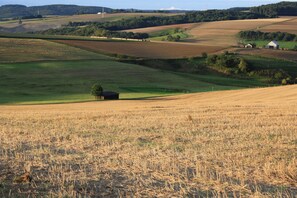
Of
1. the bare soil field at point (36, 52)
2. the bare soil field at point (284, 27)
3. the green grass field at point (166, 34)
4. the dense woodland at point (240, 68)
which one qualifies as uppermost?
the bare soil field at point (284, 27)

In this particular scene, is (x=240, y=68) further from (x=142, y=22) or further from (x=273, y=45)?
(x=142, y=22)

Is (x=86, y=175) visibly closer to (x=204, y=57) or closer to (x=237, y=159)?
(x=237, y=159)

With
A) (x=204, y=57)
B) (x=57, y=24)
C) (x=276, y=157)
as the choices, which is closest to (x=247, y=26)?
(x=204, y=57)

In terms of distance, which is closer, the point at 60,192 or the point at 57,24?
the point at 60,192

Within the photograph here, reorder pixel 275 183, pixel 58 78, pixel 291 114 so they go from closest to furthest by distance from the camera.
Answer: pixel 275 183 → pixel 291 114 → pixel 58 78

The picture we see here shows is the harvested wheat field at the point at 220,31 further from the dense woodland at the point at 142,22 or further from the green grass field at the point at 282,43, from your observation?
the dense woodland at the point at 142,22

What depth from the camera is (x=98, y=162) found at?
36.4ft

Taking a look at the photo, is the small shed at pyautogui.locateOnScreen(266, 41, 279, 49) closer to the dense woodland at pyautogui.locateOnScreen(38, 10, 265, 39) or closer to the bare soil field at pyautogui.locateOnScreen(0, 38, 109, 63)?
the bare soil field at pyautogui.locateOnScreen(0, 38, 109, 63)

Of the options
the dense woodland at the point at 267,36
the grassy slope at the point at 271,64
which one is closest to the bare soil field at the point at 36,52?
the grassy slope at the point at 271,64

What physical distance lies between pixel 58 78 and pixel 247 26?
93.0 m

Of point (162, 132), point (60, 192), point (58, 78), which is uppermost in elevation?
point (60, 192)

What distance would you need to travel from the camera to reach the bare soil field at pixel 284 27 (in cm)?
13212

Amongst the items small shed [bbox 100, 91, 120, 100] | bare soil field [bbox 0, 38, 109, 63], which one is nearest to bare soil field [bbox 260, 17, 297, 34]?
bare soil field [bbox 0, 38, 109, 63]

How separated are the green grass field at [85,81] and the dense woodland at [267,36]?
50.8 meters
